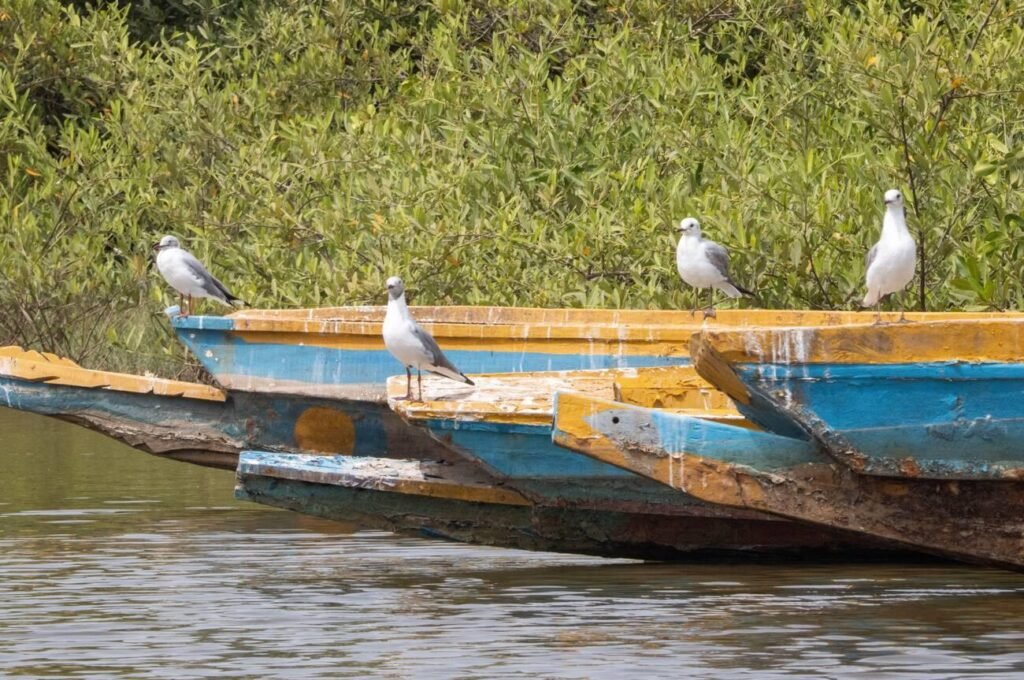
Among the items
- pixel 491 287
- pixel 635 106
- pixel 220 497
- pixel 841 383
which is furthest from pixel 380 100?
pixel 841 383

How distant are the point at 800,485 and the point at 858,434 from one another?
1.25 ft

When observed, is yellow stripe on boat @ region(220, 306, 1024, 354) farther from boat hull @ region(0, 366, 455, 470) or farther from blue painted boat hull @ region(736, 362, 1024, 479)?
blue painted boat hull @ region(736, 362, 1024, 479)

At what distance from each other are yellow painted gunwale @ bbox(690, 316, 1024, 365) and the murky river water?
3.05ft

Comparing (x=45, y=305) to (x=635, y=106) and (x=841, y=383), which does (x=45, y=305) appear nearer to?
(x=635, y=106)

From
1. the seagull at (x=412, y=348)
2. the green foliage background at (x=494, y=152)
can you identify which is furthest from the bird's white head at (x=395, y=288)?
the green foliage background at (x=494, y=152)

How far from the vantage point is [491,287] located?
1402 centimetres

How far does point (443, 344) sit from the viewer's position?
10.6m

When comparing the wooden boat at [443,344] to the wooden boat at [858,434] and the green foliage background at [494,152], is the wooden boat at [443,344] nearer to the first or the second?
the green foliage background at [494,152]

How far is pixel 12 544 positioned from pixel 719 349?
404 cm

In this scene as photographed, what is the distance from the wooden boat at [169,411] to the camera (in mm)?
11094

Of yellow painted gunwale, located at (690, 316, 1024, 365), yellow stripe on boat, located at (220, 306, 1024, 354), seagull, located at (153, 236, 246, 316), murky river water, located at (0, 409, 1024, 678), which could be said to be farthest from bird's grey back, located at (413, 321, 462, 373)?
seagull, located at (153, 236, 246, 316)

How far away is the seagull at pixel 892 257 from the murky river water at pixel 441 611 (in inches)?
52.9

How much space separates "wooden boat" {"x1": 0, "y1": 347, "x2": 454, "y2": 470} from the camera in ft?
36.4

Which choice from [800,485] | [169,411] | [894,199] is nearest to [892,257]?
[894,199]
